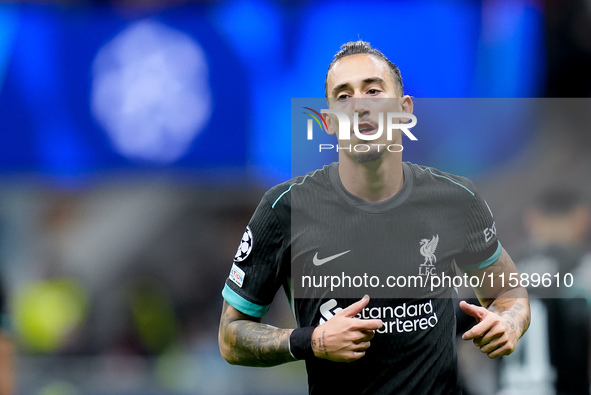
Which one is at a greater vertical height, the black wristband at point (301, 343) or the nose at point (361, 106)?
the nose at point (361, 106)

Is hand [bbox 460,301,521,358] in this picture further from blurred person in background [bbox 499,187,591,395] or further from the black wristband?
blurred person in background [bbox 499,187,591,395]

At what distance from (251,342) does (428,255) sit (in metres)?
0.86

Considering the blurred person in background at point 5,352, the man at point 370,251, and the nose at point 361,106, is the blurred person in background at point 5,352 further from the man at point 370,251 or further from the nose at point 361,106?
the nose at point 361,106

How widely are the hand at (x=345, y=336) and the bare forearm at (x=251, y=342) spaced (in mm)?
218

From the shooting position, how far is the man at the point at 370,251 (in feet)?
8.33

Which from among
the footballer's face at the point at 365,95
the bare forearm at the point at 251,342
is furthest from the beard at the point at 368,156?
the bare forearm at the point at 251,342

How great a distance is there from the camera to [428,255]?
2.72 m

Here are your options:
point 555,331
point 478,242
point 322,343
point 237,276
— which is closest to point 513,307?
point 478,242

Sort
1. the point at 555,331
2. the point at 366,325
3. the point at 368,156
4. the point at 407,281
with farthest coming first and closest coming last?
the point at 555,331 < the point at 368,156 < the point at 407,281 < the point at 366,325

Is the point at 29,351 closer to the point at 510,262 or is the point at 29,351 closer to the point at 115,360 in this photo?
the point at 115,360

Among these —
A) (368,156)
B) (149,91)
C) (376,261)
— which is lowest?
(376,261)

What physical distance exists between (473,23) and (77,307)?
14.4 feet

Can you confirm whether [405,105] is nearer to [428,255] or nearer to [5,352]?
[428,255]

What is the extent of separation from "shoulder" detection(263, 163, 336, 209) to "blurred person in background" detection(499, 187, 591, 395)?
2021 millimetres
